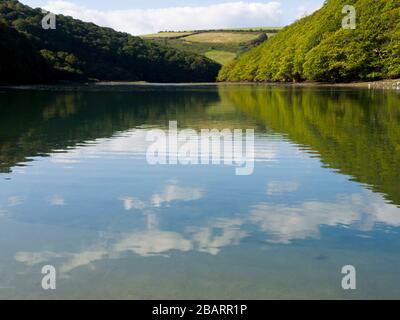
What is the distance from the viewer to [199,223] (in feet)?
41.9

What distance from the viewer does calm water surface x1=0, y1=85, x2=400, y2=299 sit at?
925 centimetres

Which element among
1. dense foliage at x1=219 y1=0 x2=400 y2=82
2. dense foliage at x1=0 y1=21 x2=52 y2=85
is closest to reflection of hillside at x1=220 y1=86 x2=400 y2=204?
dense foliage at x1=219 y1=0 x2=400 y2=82

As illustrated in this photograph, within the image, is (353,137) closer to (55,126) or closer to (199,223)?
(199,223)

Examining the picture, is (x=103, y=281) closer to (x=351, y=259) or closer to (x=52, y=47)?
(x=351, y=259)

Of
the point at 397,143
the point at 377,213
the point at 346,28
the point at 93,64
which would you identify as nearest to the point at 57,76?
the point at 93,64

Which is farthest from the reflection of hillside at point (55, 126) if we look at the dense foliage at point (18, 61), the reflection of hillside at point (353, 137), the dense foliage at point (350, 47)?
the dense foliage at point (350, 47)

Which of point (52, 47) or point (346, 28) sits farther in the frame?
point (52, 47)

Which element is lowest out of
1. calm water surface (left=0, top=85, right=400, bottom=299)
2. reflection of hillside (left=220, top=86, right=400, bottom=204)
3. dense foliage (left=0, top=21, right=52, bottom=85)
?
calm water surface (left=0, top=85, right=400, bottom=299)

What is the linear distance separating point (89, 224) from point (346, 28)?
117186mm

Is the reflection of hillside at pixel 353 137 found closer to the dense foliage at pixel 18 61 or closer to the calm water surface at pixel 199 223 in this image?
the calm water surface at pixel 199 223

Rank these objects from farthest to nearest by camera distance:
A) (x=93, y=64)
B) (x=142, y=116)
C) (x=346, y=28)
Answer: (x=93, y=64) → (x=346, y=28) → (x=142, y=116)

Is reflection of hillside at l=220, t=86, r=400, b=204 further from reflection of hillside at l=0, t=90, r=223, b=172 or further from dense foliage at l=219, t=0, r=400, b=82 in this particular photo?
dense foliage at l=219, t=0, r=400, b=82

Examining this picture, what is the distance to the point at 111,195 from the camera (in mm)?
15609
